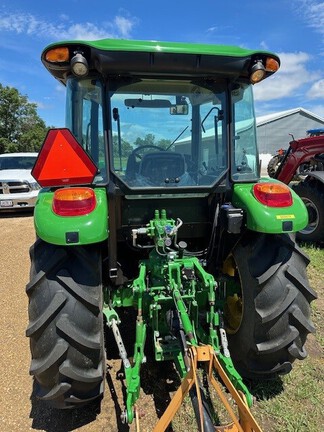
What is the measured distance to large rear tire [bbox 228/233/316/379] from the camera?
2.31m

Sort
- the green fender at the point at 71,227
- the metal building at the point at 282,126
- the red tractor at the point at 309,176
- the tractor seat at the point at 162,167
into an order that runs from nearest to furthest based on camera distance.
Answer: the green fender at the point at 71,227
the tractor seat at the point at 162,167
the red tractor at the point at 309,176
the metal building at the point at 282,126

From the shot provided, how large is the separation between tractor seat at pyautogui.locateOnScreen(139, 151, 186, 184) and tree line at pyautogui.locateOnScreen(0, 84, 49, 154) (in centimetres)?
3571

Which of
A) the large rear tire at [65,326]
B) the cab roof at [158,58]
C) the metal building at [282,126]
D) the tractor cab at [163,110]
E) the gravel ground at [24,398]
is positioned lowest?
the gravel ground at [24,398]

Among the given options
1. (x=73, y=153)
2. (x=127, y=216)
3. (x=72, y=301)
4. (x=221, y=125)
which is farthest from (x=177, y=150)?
(x=72, y=301)

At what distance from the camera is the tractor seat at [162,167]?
257 cm

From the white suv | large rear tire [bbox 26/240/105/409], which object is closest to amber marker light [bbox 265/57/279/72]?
large rear tire [bbox 26/240/105/409]

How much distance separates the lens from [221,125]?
103 inches

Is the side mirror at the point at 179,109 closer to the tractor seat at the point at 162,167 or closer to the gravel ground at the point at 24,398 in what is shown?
the tractor seat at the point at 162,167

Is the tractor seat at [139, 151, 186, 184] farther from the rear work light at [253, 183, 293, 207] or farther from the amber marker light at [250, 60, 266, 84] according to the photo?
the amber marker light at [250, 60, 266, 84]

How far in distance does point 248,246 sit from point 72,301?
→ 1195 mm

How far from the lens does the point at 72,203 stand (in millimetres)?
2150

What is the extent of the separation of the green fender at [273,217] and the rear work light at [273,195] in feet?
0.09

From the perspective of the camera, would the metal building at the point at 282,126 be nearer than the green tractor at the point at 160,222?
No

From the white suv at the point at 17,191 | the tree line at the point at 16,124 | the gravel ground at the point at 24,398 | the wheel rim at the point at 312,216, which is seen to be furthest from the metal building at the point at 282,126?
the gravel ground at the point at 24,398
